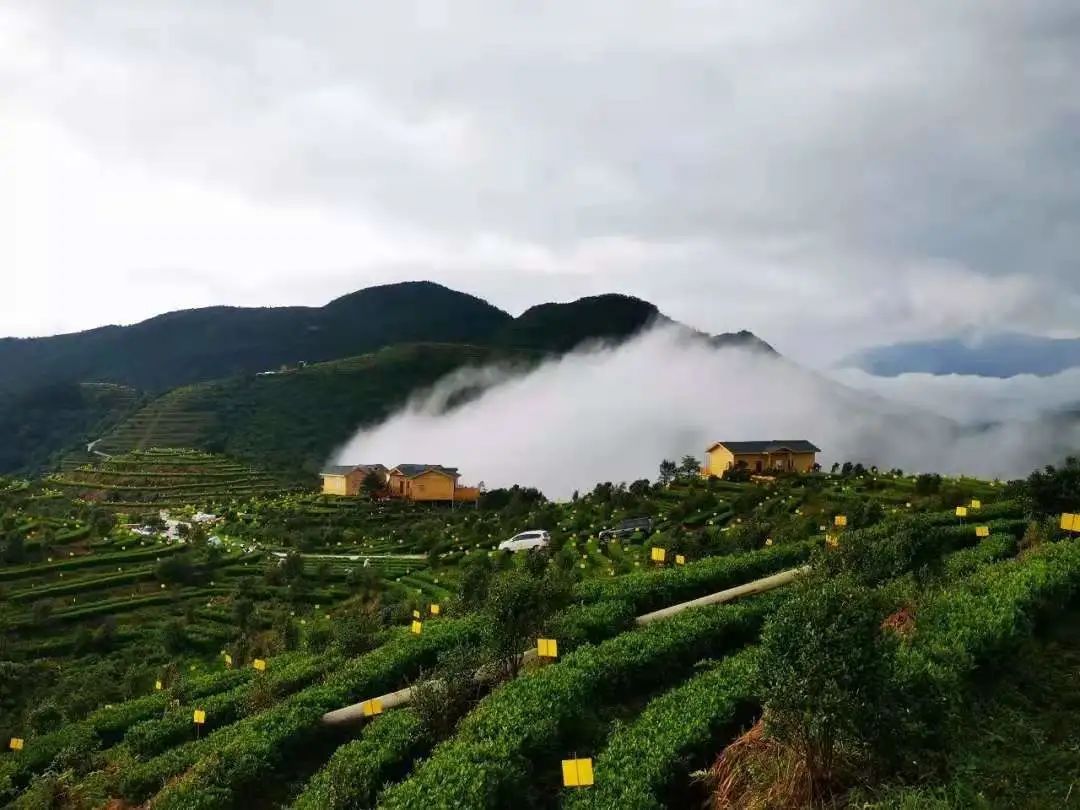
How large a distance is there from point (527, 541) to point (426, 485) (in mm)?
51633

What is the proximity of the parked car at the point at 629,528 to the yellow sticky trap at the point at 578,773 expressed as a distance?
3927 centimetres

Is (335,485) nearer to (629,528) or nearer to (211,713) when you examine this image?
(629,528)

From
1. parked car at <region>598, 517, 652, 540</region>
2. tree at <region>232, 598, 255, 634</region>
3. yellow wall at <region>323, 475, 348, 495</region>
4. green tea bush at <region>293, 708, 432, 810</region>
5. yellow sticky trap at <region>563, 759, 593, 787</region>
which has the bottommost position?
tree at <region>232, 598, 255, 634</region>

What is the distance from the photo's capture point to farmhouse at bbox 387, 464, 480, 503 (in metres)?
102

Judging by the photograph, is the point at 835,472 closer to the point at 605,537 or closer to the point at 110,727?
the point at 605,537

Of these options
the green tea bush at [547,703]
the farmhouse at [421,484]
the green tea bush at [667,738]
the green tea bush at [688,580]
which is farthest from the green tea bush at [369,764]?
the farmhouse at [421,484]

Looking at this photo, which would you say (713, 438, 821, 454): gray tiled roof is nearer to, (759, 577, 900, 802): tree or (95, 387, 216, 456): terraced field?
(759, 577, 900, 802): tree

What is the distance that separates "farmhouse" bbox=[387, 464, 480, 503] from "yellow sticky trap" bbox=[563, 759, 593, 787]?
9287 cm

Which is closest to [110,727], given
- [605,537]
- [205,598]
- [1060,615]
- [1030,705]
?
[1030,705]

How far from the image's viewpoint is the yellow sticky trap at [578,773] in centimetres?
970

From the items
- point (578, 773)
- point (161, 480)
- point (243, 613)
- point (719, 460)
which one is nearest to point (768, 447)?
point (719, 460)

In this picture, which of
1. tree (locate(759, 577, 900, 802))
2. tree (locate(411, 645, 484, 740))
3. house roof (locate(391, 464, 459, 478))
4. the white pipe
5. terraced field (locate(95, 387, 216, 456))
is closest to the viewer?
tree (locate(759, 577, 900, 802))

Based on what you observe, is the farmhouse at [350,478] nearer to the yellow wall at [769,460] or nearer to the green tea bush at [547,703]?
the yellow wall at [769,460]

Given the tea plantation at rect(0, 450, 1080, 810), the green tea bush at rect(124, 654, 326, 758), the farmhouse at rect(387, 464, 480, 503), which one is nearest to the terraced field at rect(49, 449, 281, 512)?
the farmhouse at rect(387, 464, 480, 503)
